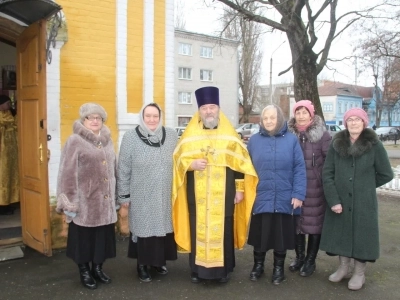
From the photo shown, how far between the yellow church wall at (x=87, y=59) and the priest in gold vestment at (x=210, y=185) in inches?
73.2

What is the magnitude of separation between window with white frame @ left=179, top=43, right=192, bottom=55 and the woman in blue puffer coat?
36.3 metres

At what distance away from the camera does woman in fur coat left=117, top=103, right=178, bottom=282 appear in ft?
13.3

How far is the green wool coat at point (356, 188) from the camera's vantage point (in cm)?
396

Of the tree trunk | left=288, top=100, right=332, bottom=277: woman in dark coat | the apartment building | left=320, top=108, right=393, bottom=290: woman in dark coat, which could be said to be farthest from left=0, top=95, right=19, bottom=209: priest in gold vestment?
the apartment building

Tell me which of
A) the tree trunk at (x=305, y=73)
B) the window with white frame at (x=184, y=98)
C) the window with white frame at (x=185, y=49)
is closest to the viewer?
the tree trunk at (x=305, y=73)

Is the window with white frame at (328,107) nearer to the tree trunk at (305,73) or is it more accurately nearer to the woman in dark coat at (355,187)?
the tree trunk at (305,73)

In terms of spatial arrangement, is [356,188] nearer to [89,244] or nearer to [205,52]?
[89,244]

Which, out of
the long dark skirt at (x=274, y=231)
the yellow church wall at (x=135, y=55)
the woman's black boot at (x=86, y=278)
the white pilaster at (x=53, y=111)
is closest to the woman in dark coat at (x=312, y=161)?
the long dark skirt at (x=274, y=231)

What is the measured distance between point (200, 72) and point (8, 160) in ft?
116

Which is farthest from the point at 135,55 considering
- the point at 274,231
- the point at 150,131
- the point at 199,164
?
the point at 274,231

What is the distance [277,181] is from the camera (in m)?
4.06

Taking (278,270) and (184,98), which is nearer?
(278,270)

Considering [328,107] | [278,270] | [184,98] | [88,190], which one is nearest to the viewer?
[88,190]

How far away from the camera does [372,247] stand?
13.1 ft
